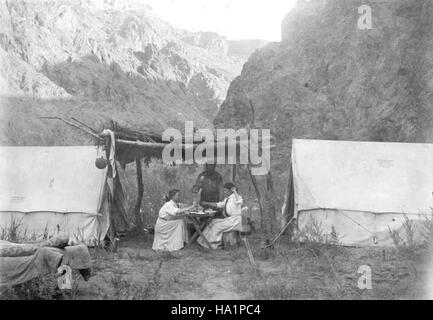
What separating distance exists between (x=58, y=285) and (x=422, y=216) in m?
6.49

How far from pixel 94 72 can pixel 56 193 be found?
154 ft

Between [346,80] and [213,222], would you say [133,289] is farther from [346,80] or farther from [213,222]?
[346,80]

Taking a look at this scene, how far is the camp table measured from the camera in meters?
9.09

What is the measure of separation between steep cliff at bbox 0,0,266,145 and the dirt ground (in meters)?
7.85

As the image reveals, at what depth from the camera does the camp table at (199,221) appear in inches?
358

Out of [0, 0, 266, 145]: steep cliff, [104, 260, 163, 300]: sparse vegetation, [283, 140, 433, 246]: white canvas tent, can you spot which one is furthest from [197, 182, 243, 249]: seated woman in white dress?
[0, 0, 266, 145]: steep cliff

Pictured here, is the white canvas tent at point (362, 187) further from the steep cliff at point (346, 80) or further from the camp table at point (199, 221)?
the steep cliff at point (346, 80)

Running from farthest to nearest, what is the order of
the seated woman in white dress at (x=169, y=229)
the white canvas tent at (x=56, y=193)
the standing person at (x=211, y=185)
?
the standing person at (x=211, y=185), the white canvas tent at (x=56, y=193), the seated woman in white dress at (x=169, y=229)

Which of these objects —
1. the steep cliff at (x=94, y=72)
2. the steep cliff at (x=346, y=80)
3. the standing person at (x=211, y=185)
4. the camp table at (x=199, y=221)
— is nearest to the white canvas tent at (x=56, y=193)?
the camp table at (x=199, y=221)

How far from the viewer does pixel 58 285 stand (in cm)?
588

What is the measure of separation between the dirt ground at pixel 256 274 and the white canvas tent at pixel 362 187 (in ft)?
1.66

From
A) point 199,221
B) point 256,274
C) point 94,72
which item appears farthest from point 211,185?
point 94,72

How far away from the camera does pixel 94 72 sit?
54125mm
